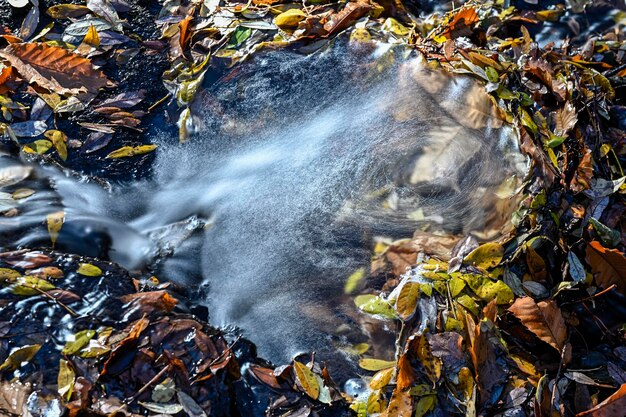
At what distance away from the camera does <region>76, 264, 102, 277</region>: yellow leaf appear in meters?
2.47

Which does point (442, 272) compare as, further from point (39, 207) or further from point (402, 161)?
point (39, 207)

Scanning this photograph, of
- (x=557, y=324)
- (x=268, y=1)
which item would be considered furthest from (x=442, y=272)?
(x=268, y=1)

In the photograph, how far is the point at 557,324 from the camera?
238cm

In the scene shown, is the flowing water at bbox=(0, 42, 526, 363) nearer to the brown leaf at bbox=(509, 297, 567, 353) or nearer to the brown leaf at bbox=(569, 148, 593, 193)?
the brown leaf at bbox=(569, 148, 593, 193)

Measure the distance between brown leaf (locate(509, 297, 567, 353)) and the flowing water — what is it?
401mm

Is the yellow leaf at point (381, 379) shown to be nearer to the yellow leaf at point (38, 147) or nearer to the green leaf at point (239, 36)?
the yellow leaf at point (38, 147)

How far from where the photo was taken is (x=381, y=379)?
226 cm

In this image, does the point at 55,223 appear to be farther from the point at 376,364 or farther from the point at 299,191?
the point at 376,364

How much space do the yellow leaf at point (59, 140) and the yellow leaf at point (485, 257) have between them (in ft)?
6.71

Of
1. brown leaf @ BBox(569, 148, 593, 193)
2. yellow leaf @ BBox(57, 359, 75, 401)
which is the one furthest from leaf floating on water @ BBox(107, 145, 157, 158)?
brown leaf @ BBox(569, 148, 593, 193)

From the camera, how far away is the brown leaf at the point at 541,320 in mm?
2329

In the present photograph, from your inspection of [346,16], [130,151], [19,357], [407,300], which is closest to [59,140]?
[130,151]

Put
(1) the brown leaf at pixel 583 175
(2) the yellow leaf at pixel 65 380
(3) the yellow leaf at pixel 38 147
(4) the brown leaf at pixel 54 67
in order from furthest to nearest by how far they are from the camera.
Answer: (4) the brown leaf at pixel 54 67 < (3) the yellow leaf at pixel 38 147 < (1) the brown leaf at pixel 583 175 < (2) the yellow leaf at pixel 65 380

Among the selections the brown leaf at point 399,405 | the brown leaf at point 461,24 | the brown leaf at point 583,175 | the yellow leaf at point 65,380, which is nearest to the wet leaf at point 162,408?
the yellow leaf at point 65,380
